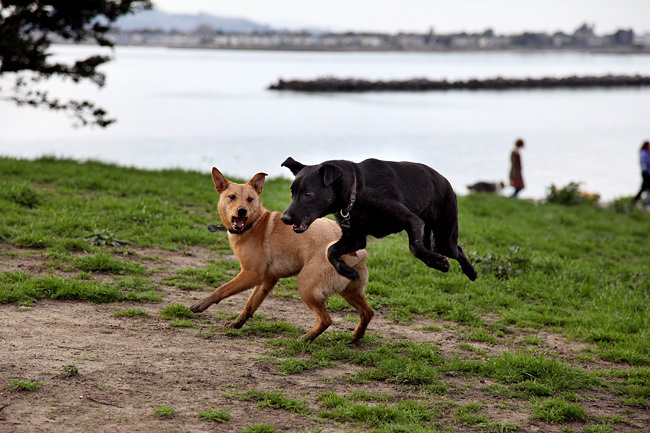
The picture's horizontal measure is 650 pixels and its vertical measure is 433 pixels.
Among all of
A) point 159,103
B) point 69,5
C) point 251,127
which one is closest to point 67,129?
point 251,127

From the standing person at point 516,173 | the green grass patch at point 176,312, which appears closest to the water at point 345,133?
the standing person at point 516,173

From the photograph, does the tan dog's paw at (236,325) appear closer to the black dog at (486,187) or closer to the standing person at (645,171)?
the black dog at (486,187)

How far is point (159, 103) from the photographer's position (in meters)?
51.9

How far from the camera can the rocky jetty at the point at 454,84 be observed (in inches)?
2815

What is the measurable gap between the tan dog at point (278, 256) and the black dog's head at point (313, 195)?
2.24m

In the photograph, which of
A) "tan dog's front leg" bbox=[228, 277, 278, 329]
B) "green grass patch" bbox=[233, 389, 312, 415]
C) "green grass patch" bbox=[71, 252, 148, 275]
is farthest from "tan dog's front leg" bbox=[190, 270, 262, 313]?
"green grass patch" bbox=[71, 252, 148, 275]

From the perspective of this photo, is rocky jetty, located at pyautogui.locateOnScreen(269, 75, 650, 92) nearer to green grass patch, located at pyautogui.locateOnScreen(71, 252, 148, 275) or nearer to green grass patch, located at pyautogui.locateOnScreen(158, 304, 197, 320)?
green grass patch, located at pyautogui.locateOnScreen(71, 252, 148, 275)

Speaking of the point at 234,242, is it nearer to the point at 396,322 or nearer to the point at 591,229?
the point at 396,322

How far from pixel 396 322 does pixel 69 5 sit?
12124 millimetres

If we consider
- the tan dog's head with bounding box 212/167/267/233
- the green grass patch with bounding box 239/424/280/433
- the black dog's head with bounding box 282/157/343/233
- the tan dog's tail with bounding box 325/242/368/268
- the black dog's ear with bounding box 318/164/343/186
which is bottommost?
the green grass patch with bounding box 239/424/280/433

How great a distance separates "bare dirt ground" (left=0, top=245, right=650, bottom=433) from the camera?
5.24 m

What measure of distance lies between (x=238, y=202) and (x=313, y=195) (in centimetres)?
262

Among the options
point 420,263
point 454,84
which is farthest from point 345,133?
point 454,84

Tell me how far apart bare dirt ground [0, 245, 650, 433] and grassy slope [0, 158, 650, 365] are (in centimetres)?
89
